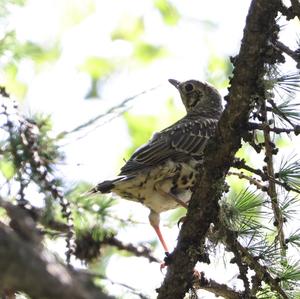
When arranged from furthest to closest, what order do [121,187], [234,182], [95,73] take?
[95,73]
[234,182]
[121,187]

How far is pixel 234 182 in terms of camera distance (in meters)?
6.09

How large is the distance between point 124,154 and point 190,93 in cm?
110

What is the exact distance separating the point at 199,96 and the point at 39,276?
5044mm

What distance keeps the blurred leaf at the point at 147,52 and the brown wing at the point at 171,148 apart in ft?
Answer: 9.72

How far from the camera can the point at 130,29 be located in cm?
767

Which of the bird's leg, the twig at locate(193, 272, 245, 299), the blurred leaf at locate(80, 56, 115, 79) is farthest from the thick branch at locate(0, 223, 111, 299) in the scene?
the blurred leaf at locate(80, 56, 115, 79)

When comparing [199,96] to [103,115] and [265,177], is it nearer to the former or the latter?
[103,115]

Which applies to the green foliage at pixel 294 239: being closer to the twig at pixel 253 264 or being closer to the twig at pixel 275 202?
the twig at pixel 275 202

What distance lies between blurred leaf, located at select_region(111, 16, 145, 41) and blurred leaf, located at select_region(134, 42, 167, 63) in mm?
412

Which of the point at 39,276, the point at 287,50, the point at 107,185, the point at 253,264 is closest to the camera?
the point at 39,276

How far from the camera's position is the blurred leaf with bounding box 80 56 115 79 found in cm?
812

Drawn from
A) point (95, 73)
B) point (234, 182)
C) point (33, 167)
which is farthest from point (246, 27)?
point (95, 73)

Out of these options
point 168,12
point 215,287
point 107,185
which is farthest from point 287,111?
point 168,12

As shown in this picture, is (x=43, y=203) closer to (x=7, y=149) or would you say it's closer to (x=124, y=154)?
(x=7, y=149)
